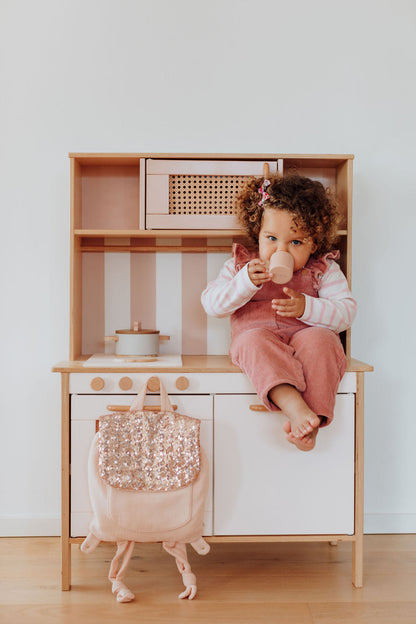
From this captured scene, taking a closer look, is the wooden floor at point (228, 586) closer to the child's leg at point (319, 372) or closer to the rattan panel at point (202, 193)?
the child's leg at point (319, 372)

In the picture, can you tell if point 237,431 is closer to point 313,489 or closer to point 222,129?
point 313,489

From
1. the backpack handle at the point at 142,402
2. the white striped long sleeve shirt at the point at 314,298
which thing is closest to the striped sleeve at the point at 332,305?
the white striped long sleeve shirt at the point at 314,298

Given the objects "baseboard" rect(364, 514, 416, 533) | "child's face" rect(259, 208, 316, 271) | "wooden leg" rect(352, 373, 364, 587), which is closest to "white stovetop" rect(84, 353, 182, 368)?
"child's face" rect(259, 208, 316, 271)

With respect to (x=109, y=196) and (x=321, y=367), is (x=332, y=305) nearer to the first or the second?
(x=321, y=367)

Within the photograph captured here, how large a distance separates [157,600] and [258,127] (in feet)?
4.59

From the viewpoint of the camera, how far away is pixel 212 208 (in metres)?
1.63

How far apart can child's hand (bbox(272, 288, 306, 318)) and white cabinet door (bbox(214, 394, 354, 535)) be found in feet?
0.78

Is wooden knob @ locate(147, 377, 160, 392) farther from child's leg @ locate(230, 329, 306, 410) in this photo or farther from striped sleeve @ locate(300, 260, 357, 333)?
striped sleeve @ locate(300, 260, 357, 333)

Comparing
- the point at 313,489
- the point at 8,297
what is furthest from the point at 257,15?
the point at 313,489

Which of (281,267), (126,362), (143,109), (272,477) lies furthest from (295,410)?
(143,109)

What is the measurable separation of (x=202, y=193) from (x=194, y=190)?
0.02m

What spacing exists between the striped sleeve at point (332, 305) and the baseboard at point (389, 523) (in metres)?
0.69

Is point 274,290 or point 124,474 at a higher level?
point 274,290

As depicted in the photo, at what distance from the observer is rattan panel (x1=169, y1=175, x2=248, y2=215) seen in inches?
63.8
